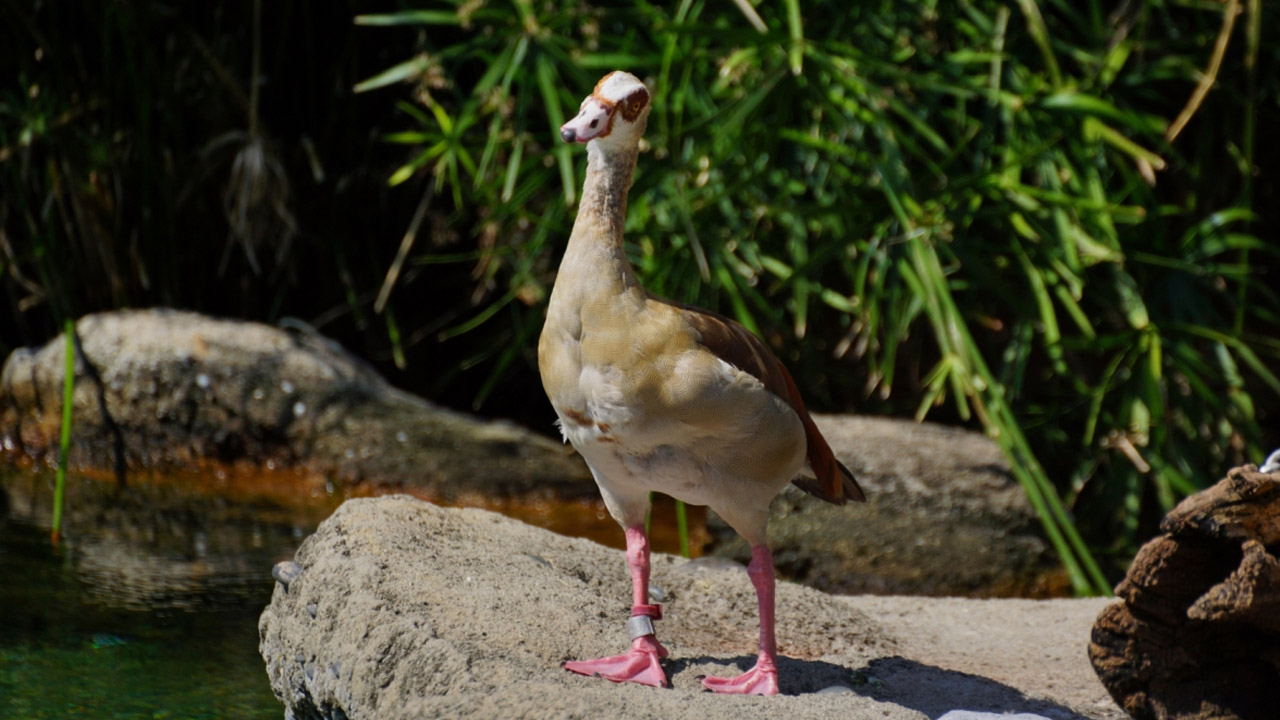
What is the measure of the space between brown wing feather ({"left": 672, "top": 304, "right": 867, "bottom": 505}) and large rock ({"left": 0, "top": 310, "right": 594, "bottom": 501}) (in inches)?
98.4

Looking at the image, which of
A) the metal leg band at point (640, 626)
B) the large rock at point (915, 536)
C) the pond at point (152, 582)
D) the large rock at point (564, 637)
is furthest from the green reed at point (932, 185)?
the metal leg band at point (640, 626)

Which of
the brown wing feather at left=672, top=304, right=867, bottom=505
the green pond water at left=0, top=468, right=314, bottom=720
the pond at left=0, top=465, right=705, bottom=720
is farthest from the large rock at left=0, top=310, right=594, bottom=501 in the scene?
the brown wing feather at left=672, top=304, right=867, bottom=505

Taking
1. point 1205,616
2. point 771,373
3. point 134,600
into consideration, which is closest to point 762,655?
point 771,373

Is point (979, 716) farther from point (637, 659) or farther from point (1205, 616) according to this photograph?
point (637, 659)

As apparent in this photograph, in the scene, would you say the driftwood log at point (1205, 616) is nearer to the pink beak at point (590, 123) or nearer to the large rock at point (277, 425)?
the pink beak at point (590, 123)

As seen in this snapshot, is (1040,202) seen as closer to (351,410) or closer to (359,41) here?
(351,410)

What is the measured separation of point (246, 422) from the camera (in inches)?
218

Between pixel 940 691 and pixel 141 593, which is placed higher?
pixel 940 691

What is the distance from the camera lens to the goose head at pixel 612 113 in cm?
257

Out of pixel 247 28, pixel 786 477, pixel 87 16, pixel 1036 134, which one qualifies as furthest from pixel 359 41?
pixel 786 477

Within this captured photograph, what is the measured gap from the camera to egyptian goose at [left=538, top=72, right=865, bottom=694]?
8.32 ft

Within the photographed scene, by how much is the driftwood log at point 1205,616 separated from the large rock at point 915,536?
199 centimetres

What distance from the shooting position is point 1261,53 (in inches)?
225

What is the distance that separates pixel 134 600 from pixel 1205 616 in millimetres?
2946
